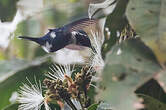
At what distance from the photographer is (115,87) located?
583 mm

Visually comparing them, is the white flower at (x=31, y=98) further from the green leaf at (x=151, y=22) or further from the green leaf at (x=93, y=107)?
the green leaf at (x=151, y=22)

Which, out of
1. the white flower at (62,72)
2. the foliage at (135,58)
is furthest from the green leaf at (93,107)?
the white flower at (62,72)

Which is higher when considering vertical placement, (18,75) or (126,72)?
(126,72)

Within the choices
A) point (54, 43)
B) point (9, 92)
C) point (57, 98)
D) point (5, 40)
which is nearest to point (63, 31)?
point (54, 43)

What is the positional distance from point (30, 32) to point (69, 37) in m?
0.68

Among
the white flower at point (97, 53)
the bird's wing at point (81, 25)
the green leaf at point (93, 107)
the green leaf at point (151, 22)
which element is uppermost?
the green leaf at point (151, 22)

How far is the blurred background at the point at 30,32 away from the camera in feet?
3.47

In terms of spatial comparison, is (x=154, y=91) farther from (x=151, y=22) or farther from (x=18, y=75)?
(x=18, y=75)

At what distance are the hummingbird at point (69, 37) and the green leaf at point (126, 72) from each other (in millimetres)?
184

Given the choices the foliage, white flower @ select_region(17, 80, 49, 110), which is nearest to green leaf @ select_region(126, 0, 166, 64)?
the foliage

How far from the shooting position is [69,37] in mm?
800

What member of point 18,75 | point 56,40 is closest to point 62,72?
point 56,40

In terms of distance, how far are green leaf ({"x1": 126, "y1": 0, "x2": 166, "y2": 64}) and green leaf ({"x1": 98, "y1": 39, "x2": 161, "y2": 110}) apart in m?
0.02

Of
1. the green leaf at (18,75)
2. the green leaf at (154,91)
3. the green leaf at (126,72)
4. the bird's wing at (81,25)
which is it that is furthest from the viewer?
the green leaf at (18,75)
